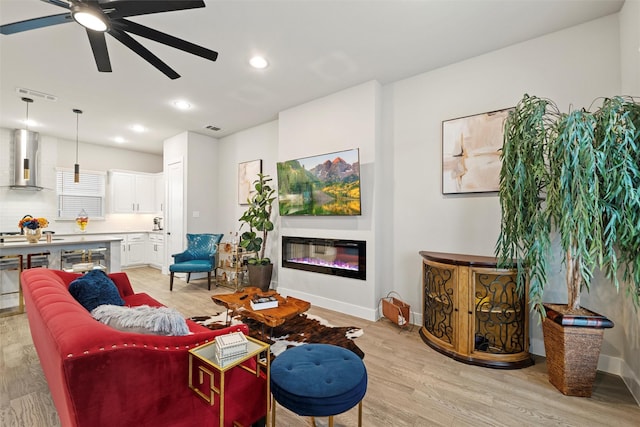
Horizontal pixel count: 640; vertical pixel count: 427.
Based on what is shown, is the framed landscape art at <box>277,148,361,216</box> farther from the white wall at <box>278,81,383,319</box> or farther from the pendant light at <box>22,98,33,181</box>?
the pendant light at <box>22,98,33,181</box>

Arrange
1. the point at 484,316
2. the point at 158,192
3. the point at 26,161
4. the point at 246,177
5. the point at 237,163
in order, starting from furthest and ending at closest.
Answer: the point at 158,192, the point at 237,163, the point at 246,177, the point at 26,161, the point at 484,316

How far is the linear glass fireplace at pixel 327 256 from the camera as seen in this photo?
3462mm

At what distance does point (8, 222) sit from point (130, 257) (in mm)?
2134

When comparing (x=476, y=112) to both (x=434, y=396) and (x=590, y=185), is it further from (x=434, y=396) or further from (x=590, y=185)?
(x=434, y=396)

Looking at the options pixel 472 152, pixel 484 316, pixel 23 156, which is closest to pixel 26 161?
pixel 23 156

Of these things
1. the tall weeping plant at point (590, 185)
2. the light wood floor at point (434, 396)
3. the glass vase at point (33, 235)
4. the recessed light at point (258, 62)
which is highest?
the recessed light at point (258, 62)

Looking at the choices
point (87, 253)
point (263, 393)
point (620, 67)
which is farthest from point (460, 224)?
point (87, 253)

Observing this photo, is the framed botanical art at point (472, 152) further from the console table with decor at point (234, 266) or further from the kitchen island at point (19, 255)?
the kitchen island at point (19, 255)

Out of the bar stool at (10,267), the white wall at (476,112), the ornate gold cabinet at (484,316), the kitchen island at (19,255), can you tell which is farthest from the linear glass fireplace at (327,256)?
the bar stool at (10,267)

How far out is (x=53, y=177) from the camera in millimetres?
5809

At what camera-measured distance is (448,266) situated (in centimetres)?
253

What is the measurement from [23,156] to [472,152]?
7.63m

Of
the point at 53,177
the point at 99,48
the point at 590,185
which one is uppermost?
the point at 99,48

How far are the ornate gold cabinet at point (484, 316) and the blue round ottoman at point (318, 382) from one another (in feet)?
4.65
